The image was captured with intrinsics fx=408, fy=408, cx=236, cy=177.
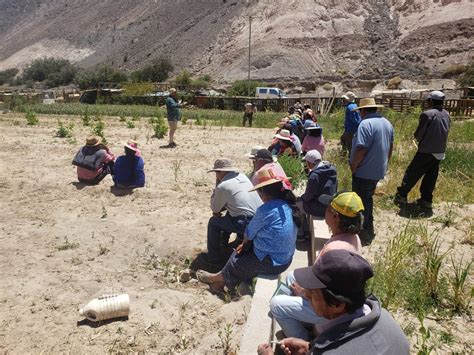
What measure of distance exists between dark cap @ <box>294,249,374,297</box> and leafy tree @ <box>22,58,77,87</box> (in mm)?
69395

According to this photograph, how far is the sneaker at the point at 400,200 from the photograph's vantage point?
6145 millimetres

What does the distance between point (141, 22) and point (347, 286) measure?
82.3 meters

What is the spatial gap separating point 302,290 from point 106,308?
5.64 ft

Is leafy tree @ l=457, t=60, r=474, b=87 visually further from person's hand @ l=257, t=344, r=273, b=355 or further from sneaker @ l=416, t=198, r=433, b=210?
person's hand @ l=257, t=344, r=273, b=355

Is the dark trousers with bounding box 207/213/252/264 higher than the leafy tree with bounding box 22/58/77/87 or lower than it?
lower

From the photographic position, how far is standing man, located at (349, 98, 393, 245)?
15.2 feet

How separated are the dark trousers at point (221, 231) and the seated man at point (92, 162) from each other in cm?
341

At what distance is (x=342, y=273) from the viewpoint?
180cm

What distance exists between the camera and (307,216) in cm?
497

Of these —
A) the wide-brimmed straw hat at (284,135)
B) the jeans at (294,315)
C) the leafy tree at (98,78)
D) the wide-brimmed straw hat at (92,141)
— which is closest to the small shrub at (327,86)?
the leafy tree at (98,78)

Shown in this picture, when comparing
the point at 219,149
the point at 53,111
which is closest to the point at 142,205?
the point at 219,149

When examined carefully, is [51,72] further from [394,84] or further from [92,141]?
[92,141]

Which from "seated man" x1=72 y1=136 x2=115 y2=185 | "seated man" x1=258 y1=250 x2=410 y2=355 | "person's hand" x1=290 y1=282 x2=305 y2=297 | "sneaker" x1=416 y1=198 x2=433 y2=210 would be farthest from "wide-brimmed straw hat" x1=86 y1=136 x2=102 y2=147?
"seated man" x1=258 y1=250 x2=410 y2=355

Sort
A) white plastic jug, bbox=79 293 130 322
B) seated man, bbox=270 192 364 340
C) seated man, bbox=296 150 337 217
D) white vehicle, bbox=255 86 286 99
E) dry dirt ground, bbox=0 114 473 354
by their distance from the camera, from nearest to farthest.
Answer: seated man, bbox=270 192 364 340 → dry dirt ground, bbox=0 114 473 354 → white plastic jug, bbox=79 293 130 322 → seated man, bbox=296 150 337 217 → white vehicle, bbox=255 86 286 99
